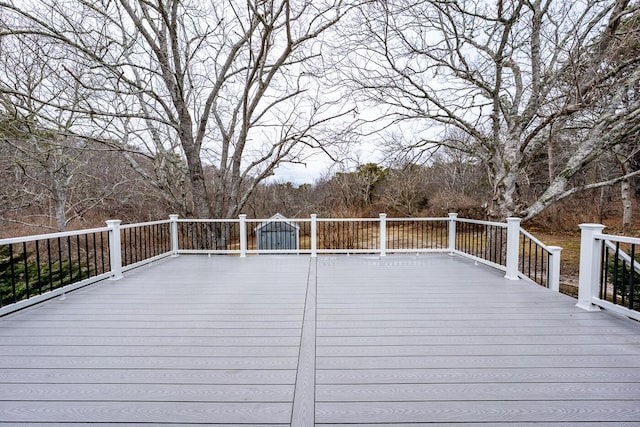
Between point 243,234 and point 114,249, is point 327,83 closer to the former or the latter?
point 243,234

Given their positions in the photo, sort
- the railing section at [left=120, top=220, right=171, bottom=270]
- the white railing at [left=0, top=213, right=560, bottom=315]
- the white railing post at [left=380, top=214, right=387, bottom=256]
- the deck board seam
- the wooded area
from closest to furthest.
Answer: the deck board seam → the white railing at [left=0, top=213, right=560, bottom=315] → the railing section at [left=120, top=220, right=171, bottom=270] → the wooded area → the white railing post at [left=380, top=214, right=387, bottom=256]

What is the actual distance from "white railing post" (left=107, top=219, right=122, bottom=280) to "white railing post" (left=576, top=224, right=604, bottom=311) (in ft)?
18.6

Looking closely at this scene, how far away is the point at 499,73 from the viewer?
5766 millimetres

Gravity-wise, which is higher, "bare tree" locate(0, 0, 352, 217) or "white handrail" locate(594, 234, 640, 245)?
"bare tree" locate(0, 0, 352, 217)

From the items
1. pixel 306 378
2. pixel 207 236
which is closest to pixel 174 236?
pixel 207 236

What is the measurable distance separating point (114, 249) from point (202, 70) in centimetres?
655

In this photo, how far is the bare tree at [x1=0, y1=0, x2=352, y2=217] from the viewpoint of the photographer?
653cm

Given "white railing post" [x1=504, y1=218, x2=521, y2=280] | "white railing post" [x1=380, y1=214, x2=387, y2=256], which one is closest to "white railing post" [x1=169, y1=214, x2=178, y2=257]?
"white railing post" [x1=380, y1=214, x2=387, y2=256]

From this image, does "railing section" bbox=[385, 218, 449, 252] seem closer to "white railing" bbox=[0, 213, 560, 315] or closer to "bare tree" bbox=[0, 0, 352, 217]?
"white railing" bbox=[0, 213, 560, 315]

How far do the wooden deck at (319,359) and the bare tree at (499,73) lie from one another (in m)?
A: 3.64

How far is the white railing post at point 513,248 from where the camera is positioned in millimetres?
4332

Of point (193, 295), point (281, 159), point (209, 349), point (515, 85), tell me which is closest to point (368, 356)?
point (209, 349)

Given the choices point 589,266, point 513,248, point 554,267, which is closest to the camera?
point 589,266

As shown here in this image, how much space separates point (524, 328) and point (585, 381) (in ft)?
2.72
